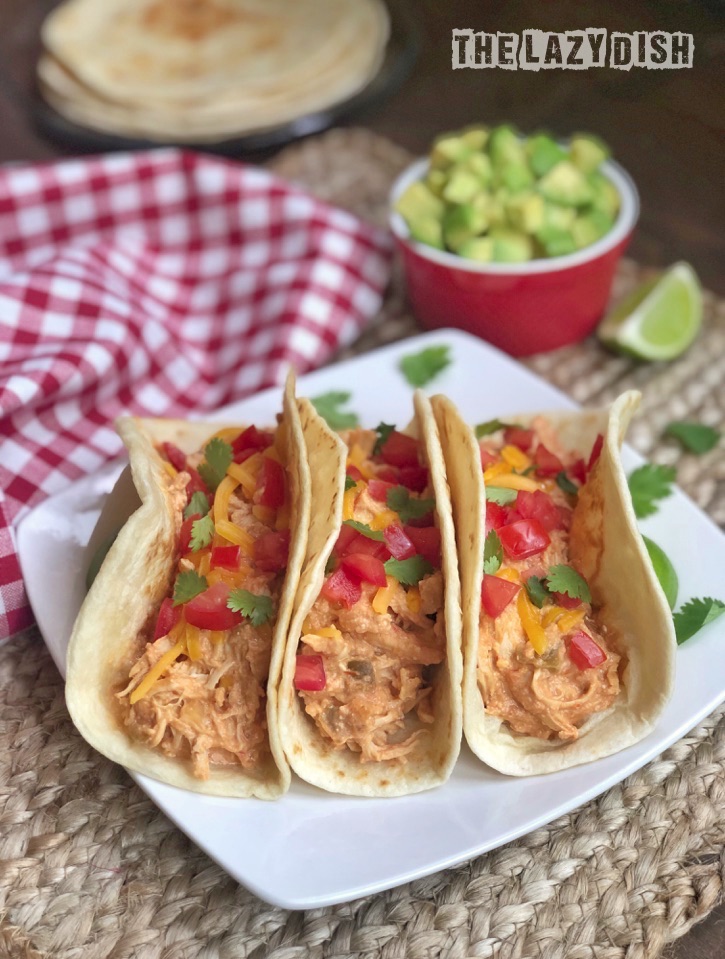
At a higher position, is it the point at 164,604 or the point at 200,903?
the point at 164,604

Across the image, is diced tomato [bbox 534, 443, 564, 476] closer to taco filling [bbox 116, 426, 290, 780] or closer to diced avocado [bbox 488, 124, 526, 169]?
taco filling [bbox 116, 426, 290, 780]

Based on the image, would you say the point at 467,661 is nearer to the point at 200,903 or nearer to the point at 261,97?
the point at 200,903

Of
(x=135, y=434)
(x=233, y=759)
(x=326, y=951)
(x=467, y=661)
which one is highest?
(x=135, y=434)

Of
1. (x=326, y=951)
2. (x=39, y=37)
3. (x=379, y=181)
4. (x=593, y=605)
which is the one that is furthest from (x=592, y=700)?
(x=39, y=37)

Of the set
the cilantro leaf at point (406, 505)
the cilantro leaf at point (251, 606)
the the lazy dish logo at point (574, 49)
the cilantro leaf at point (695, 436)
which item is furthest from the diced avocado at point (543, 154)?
the cilantro leaf at point (251, 606)

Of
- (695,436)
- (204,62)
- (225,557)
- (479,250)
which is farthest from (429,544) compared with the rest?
(204,62)

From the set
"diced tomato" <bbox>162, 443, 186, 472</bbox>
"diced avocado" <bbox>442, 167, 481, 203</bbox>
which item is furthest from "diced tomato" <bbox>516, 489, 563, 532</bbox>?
"diced avocado" <bbox>442, 167, 481, 203</bbox>

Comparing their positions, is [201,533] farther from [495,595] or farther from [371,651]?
[495,595]
